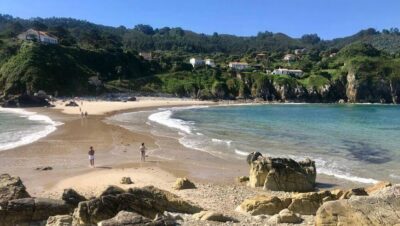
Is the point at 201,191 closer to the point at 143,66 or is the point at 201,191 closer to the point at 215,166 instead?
the point at 215,166

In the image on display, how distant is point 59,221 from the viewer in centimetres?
1154

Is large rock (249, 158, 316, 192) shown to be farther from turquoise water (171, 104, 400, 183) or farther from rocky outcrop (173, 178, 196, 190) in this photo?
turquoise water (171, 104, 400, 183)

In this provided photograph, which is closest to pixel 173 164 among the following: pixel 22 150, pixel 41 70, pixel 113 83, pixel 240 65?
pixel 22 150

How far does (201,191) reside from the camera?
64.3 feet

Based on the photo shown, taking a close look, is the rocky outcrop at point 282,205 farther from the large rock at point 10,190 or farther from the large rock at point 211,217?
the large rock at point 10,190

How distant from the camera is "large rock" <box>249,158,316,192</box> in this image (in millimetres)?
20781

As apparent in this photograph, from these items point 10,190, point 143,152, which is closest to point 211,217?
point 10,190

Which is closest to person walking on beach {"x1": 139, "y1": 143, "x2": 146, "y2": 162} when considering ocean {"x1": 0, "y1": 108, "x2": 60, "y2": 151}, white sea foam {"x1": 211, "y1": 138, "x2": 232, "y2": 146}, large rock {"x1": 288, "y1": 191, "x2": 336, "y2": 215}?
white sea foam {"x1": 211, "y1": 138, "x2": 232, "y2": 146}

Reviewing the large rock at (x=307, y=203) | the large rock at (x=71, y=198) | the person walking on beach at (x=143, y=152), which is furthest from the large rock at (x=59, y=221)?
the person walking on beach at (x=143, y=152)

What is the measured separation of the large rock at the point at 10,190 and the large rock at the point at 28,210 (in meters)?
0.35

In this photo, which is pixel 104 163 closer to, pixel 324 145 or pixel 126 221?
pixel 324 145

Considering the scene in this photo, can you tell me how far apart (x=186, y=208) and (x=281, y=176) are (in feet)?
24.5

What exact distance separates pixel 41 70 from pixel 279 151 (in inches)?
3072

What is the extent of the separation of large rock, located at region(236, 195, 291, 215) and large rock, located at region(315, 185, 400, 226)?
178 inches
